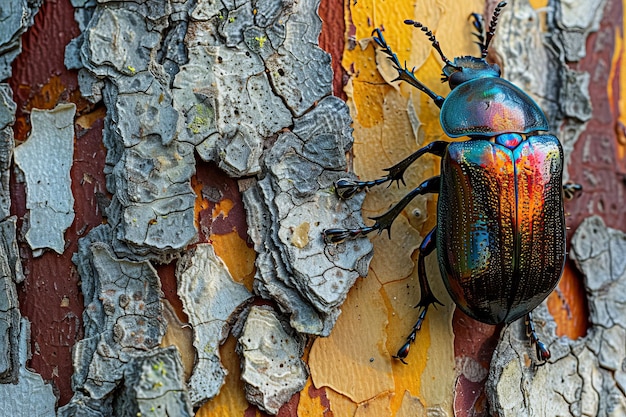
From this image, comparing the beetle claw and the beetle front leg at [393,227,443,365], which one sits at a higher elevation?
the beetle front leg at [393,227,443,365]

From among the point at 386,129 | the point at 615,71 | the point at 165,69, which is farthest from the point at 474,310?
the point at 615,71

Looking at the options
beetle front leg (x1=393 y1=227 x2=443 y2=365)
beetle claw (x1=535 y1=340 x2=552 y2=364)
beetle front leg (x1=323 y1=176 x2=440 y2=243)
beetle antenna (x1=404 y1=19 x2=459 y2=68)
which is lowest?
beetle claw (x1=535 y1=340 x2=552 y2=364)

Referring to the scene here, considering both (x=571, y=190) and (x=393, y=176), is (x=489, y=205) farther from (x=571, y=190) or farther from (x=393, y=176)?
(x=571, y=190)

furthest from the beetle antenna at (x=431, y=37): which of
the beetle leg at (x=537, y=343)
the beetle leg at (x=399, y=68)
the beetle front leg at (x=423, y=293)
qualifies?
the beetle leg at (x=537, y=343)

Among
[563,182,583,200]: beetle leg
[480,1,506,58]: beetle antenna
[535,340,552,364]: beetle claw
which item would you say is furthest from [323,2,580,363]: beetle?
[563,182,583,200]: beetle leg

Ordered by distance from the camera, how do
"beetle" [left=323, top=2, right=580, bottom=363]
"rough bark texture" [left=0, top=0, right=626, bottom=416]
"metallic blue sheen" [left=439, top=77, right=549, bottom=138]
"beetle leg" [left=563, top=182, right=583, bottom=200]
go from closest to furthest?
"rough bark texture" [left=0, top=0, right=626, bottom=416] < "beetle" [left=323, top=2, right=580, bottom=363] < "metallic blue sheen" [left=439, top=77, right=549, bottom=138] < "beetle leg" [left=563, top=182, right=583, bottom=200]

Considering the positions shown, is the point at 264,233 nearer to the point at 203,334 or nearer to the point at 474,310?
the point at 203,334

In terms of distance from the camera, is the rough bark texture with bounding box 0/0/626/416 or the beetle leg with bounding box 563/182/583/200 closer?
the rough bark texture with bounding box 0/0/626/416

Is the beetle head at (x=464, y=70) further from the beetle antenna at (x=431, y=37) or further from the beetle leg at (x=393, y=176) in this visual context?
the beetle leg at (x=393, y=176)

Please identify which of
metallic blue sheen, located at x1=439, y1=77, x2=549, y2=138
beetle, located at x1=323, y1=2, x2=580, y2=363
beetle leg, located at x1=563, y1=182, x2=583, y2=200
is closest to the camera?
beetle, located at x1=323, y1=2, x2=580, y2=363

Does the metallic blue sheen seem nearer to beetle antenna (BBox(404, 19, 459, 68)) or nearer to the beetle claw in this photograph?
beetle antenna (BBox(404, 19, 459, 68))
